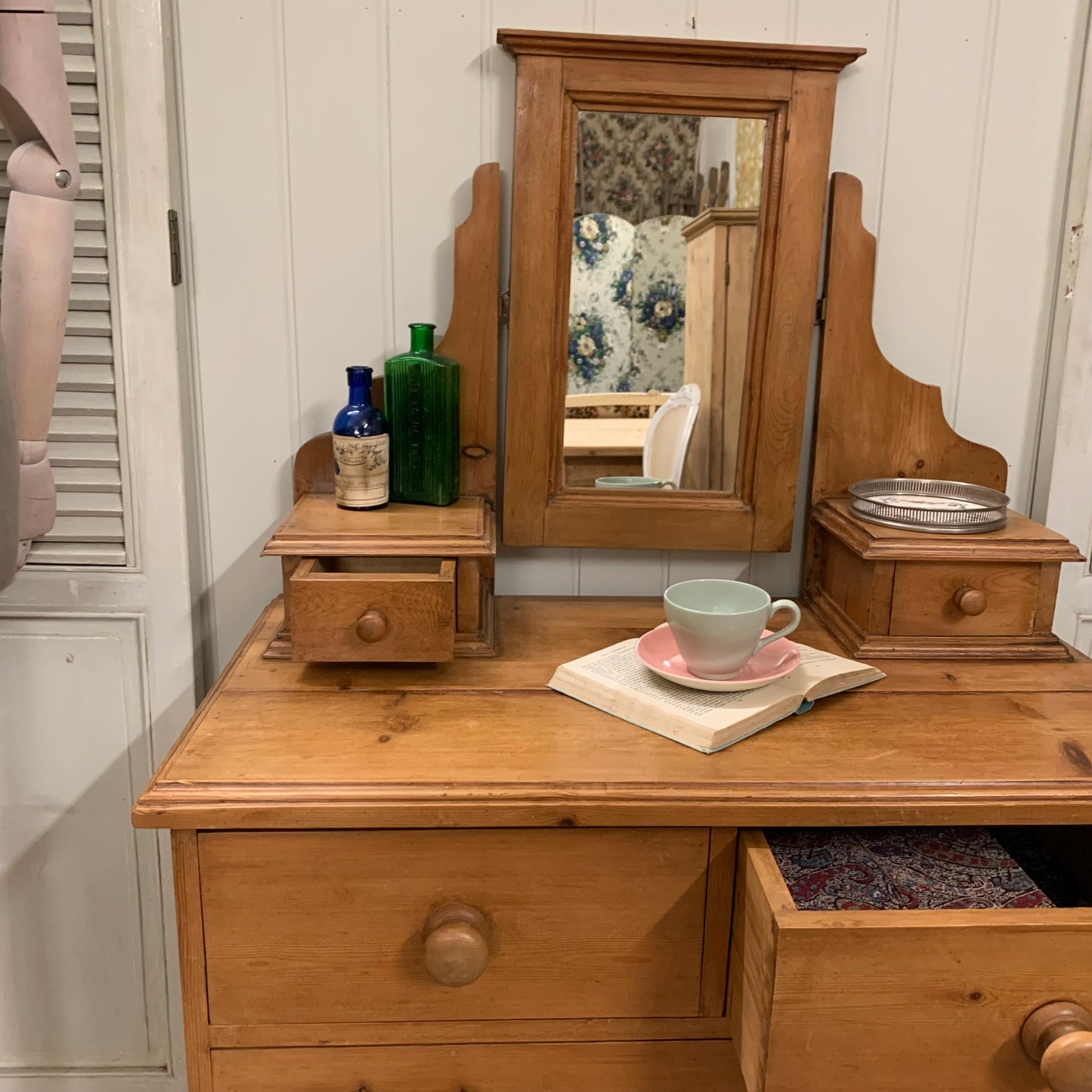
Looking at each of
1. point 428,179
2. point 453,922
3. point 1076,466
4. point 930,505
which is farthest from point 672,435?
point 453,922

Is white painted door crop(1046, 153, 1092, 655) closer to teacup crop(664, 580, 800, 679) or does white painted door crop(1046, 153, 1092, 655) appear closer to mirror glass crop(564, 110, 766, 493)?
mirror glass crop(564, 110, 766, 493)

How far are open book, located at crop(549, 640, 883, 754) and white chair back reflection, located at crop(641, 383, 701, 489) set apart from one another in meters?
0.28

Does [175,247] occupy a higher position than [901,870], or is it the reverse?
[175,247]

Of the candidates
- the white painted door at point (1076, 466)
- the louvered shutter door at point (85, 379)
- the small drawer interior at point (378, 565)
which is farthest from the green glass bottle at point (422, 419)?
the white painted door at point (1076, 466)

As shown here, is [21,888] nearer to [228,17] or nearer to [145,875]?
[145,875]

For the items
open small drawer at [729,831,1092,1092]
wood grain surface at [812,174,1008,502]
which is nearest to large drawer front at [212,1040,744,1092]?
open small drawer at [729,831,1092,1092]

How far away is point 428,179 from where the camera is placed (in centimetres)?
128

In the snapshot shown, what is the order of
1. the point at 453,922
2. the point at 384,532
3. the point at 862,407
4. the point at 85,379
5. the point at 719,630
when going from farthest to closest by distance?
the point at 862,407 < the point at 85,379 < the point at 384,532 < the point at 719,630 < the point at 453,922

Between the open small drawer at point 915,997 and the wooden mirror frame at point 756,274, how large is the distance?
61 cm

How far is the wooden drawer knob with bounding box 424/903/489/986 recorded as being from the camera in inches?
34.3

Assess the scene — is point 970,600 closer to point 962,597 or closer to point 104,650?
point 962,597

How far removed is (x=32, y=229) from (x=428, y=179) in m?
0.49

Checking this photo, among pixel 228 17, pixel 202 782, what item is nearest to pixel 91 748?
pixel 202 782

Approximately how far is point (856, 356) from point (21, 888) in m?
1.27
